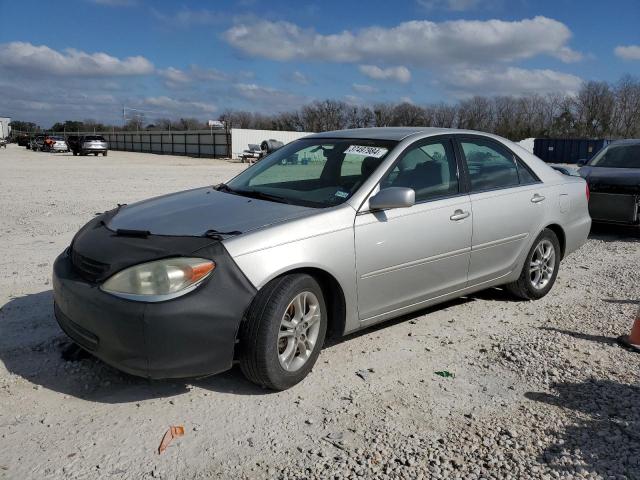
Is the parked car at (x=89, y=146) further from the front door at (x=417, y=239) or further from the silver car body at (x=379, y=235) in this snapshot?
the front door at (x=417, y=239)

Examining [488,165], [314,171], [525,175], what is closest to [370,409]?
[314,171]

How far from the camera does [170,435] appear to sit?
3.00 metres

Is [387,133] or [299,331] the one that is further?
[387,133]

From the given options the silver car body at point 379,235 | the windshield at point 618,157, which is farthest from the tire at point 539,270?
the windshield at point 618,157

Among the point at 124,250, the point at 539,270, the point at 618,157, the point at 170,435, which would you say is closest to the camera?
the point at 170,435

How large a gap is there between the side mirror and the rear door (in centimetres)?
102

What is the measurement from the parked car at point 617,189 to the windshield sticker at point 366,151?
5886 millimetres

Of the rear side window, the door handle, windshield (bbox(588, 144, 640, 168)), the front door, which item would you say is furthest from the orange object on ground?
windshield (bbox(588, 144, 640, 168))

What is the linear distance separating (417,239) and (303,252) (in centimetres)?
108

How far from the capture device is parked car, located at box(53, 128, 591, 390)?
312cm

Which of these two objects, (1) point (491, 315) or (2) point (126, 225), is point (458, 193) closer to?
(1) point (491, 315)

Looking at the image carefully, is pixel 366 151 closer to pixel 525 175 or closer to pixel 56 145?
pixel 525 175

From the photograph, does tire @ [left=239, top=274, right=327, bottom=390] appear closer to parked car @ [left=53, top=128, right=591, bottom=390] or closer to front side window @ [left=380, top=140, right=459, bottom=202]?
parked car @ [left=53, top=128, right=591, bottom=390]

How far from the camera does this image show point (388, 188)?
3.95 metres
